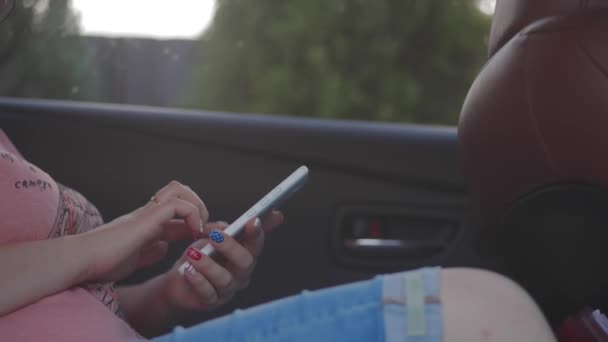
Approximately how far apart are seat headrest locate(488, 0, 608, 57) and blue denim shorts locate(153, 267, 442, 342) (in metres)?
0.35

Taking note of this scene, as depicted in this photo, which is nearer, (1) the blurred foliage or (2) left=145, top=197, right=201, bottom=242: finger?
(2) left=145, top=197, right=201, bottom=242: finger

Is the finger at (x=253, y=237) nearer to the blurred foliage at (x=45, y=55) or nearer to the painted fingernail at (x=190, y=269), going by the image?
the painted fingernail at (x=190, y=269)

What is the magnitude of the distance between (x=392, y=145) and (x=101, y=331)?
0.78 meters

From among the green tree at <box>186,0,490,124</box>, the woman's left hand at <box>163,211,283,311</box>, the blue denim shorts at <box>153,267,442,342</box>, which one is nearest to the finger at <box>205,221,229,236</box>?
the woman's left hand at <box>163,211,283,311</box>

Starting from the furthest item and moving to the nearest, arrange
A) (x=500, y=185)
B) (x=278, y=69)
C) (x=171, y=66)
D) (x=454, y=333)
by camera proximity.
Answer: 1. (x=278, y=69)
2. (x=171, y=66)
3. (x=500, y=185)
4. (x=454, y=333)

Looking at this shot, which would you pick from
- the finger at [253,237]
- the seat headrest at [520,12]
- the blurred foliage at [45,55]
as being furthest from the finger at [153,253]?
the seat headrest at [520,12]

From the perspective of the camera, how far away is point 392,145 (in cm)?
153

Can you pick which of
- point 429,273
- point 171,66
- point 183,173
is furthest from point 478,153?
point 171,66

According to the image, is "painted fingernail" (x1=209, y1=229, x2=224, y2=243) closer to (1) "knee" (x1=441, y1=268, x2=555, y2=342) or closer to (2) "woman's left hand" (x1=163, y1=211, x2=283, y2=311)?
(2) "woman's left hand" (x1=163, y1=211, x2=283, y2=311)

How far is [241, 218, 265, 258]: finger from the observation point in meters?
1.05

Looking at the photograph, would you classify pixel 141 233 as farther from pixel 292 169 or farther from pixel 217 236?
pixel 292 169

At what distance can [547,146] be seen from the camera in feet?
2.94

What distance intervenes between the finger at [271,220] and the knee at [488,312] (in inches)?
16.1

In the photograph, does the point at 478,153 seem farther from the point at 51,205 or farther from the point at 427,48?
the point at 427,48
